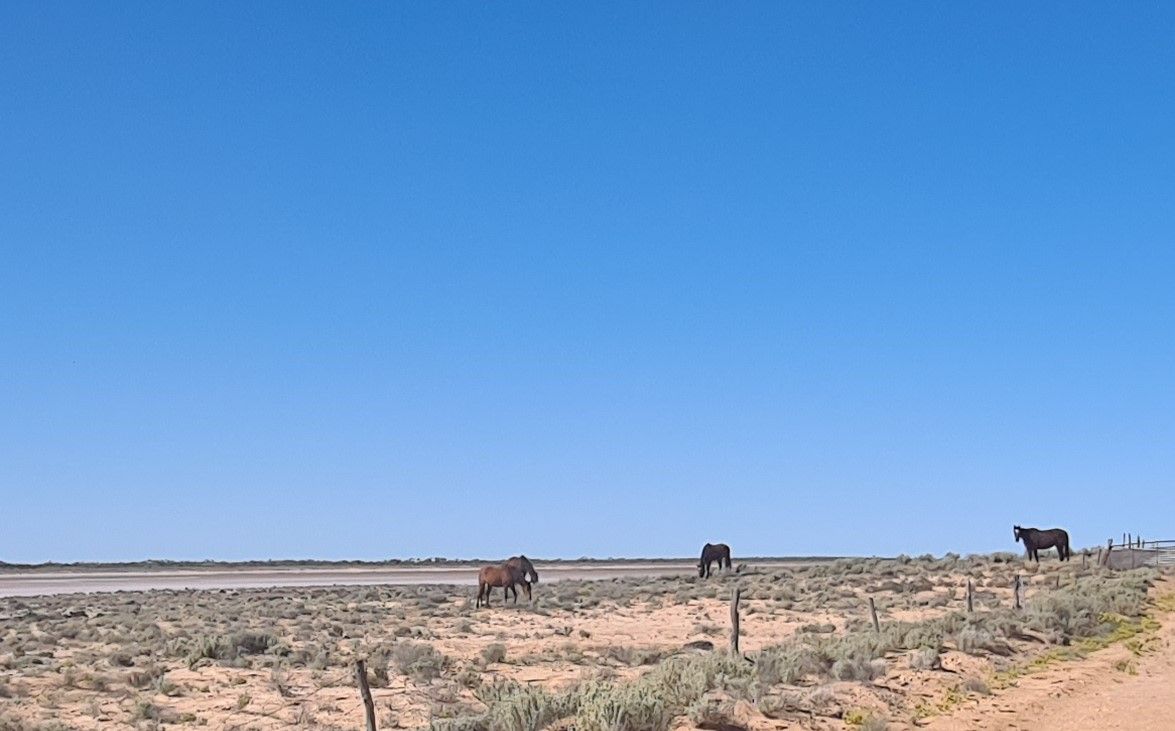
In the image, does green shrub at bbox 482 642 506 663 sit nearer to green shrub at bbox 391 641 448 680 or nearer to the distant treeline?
green shrub at bbox 391 641 448 680

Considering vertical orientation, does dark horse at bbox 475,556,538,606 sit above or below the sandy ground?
above

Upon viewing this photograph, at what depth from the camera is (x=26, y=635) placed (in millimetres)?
27250

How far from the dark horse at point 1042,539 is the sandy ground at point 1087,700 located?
81.1 ft

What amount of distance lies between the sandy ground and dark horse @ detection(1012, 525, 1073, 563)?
24.7 metres

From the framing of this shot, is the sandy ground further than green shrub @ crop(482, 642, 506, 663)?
No

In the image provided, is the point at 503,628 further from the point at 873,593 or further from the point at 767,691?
the point at 767,691

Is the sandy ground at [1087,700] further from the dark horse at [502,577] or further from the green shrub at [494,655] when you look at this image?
the dark horse at [502,577]

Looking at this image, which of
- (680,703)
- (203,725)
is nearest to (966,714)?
(680,703)

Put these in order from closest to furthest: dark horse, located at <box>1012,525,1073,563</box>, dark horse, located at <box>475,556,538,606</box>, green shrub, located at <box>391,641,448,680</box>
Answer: green shrub, located at <box>391,641,448,680</box>
dark horse, located at <box>475,556,538,606</box>
dark horse, located at <box>1012,525,1073,563</box>

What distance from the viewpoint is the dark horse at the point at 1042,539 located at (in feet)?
139

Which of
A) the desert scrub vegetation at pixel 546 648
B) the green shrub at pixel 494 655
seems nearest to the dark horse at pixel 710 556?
the desert scrub vegetation at pixel 546 648

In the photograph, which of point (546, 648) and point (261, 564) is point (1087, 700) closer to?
point (546, 648)

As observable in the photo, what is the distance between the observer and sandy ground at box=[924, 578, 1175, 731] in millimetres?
13070

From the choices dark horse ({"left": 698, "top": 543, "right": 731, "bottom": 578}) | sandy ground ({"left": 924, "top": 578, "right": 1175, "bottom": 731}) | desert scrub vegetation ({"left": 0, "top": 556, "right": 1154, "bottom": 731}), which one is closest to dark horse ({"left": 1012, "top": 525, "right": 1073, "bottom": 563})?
desert scrub vegetation ({"left": 0, "top": 556, "right": 1154, "bottom": 731})
